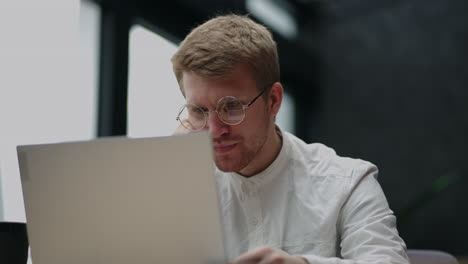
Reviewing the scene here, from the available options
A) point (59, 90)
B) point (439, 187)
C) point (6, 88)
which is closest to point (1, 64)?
point (6, 88)

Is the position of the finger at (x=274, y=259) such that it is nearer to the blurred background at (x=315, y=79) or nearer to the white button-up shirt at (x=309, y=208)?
the white button-up shirt at (x=309, y=208)

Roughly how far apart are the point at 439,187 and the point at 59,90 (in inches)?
113

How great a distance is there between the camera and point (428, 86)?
17.1ft

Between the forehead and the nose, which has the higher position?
the forehead

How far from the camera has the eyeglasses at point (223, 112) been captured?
4.73 ft

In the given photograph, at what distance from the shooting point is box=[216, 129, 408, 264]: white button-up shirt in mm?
1385

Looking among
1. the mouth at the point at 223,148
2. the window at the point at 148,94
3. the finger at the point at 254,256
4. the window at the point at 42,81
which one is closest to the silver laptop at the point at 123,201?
the finger at the point at 254,256

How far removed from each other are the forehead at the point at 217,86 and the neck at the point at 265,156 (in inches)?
6.4

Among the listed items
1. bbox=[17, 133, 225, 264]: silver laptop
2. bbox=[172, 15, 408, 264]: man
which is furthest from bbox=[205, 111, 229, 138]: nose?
bbox=[17, 133, 225, 264]: silver laptop

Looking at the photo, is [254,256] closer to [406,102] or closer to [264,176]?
[264,176]

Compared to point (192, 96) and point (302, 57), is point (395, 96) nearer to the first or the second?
point (302, 57)

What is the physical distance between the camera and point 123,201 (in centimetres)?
107

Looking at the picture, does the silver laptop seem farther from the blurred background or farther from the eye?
the blurred background

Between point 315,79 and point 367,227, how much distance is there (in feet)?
14.8
